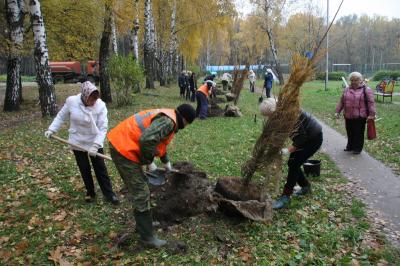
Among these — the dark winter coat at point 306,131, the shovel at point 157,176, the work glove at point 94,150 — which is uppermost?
the dark winter coat at point 306,131

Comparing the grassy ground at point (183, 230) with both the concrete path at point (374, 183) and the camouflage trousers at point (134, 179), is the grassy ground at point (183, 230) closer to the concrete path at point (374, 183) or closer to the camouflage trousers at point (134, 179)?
the concrete path at point (374, 183)

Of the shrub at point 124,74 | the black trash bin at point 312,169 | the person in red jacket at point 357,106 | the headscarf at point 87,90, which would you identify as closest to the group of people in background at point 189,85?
the shrub at point 124,74

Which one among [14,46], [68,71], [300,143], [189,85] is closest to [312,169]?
[300,143]

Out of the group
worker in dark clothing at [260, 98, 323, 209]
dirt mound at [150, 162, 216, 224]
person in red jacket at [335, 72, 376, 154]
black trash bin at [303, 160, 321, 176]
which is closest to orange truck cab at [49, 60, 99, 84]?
person in red jacket at [335, 72, 376, 154]

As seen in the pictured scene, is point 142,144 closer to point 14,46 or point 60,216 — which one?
point 60,216

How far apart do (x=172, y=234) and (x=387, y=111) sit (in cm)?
1247

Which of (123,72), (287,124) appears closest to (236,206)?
(287,124)

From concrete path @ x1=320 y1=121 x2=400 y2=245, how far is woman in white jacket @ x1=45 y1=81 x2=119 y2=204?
3.73 metres

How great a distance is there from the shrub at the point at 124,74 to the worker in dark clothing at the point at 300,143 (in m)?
9.54

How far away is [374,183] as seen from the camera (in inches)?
246

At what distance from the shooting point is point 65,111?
16.2ft

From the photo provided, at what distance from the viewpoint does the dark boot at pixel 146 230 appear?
3953 mm

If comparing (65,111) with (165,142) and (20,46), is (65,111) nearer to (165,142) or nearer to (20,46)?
(165,142)

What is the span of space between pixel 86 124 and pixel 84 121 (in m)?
0.06
